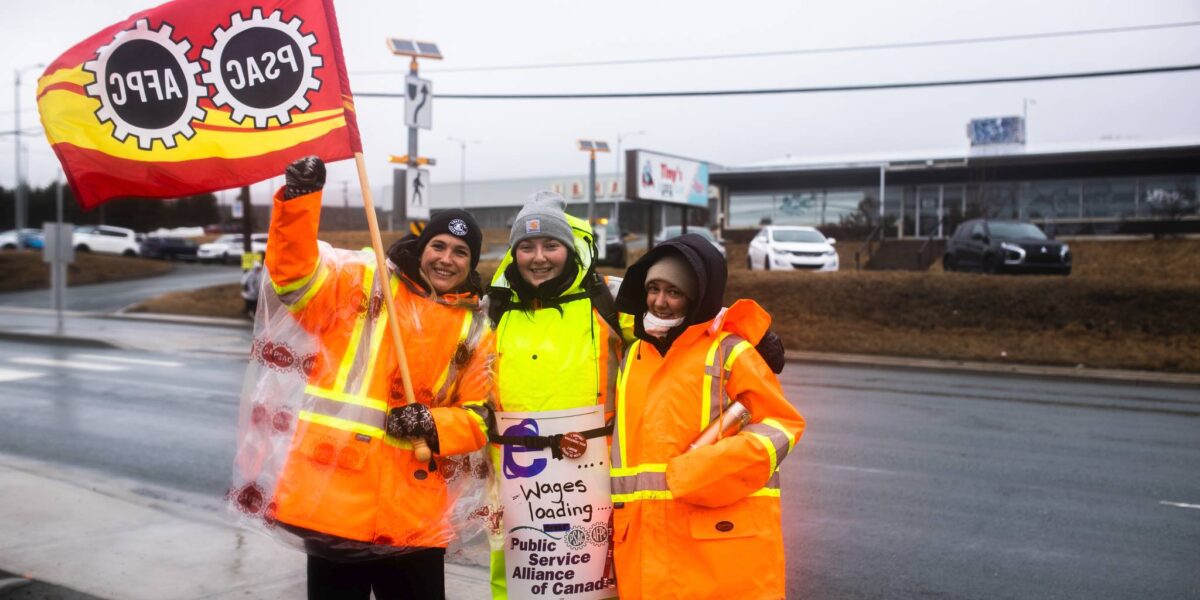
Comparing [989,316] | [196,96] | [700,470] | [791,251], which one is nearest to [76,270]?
[791,251]

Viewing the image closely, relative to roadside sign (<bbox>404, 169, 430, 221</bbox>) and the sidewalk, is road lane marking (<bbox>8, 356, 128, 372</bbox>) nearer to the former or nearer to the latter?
roadside sign (<bbox>404, 169, 430, 221</bbox>)

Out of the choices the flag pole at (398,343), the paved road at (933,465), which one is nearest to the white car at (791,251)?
the paved road at (933,465)

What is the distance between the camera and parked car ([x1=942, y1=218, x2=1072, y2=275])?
22.3 meters

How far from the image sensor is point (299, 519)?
309 cm

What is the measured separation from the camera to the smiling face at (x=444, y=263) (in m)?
3.39

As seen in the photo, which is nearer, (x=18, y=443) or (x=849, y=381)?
(x=18, y=443)

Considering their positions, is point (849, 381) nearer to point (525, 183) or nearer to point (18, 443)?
point (18, 443)

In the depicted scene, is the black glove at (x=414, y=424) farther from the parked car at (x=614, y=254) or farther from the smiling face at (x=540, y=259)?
the parked car at (x=614, y=254)

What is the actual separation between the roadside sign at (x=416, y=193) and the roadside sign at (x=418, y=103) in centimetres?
90

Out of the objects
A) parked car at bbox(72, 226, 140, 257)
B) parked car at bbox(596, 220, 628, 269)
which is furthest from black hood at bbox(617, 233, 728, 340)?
parked car at bbox(72, 226, 140, 257)

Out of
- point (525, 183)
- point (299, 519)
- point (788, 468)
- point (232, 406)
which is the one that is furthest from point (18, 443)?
point (525, 183)

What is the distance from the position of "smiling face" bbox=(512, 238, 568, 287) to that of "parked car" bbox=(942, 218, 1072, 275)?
68.5 ft

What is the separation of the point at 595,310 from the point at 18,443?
8.16 metres

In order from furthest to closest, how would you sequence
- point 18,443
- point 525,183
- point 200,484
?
point 525,183
point 18,443
point 200,484
